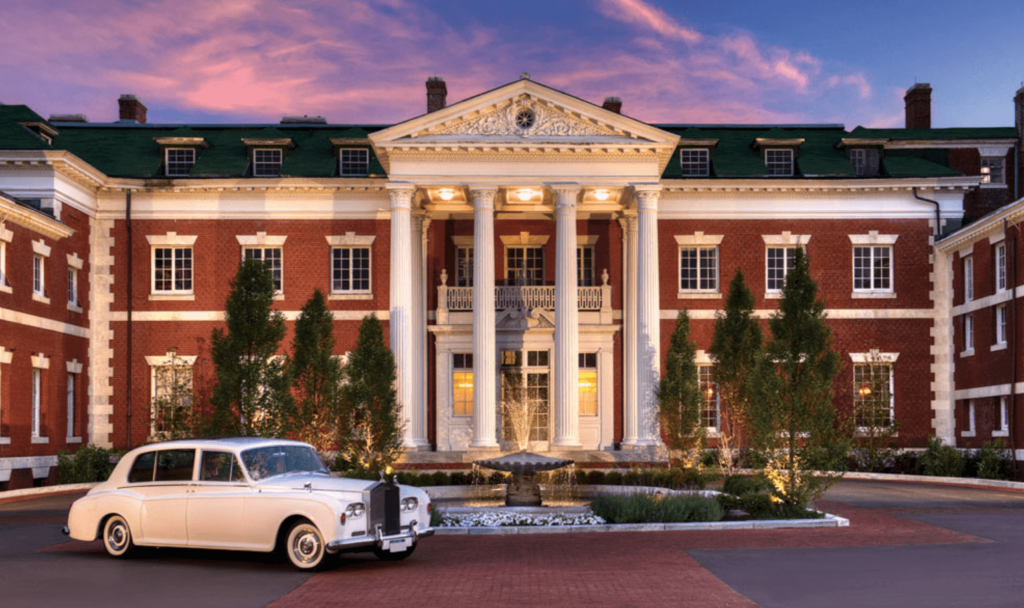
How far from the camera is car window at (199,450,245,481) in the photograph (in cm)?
1544

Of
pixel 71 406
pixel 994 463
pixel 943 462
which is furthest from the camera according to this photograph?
pixel 71 406

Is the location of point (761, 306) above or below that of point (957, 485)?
above

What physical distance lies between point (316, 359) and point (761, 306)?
1782 centimetres

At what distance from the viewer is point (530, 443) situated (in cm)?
3841

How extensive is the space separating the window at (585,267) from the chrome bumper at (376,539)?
24.6m

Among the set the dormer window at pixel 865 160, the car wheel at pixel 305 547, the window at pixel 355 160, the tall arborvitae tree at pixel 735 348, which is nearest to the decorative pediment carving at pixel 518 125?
the window at pixel 355 160

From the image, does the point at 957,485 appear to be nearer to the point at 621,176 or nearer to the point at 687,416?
the point at 687,416

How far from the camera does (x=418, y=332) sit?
3822 centimetres

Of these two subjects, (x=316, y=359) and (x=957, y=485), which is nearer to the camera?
(x=316, y=359)

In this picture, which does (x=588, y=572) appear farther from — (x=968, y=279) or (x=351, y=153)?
(x=351, y=153)

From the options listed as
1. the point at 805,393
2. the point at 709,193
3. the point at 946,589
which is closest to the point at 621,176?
the point at 709,193

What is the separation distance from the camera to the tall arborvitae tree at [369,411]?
27.0m

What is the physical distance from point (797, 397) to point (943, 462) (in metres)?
14.4

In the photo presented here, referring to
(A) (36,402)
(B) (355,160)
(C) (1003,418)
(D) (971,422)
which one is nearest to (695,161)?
(B) (355,160)
